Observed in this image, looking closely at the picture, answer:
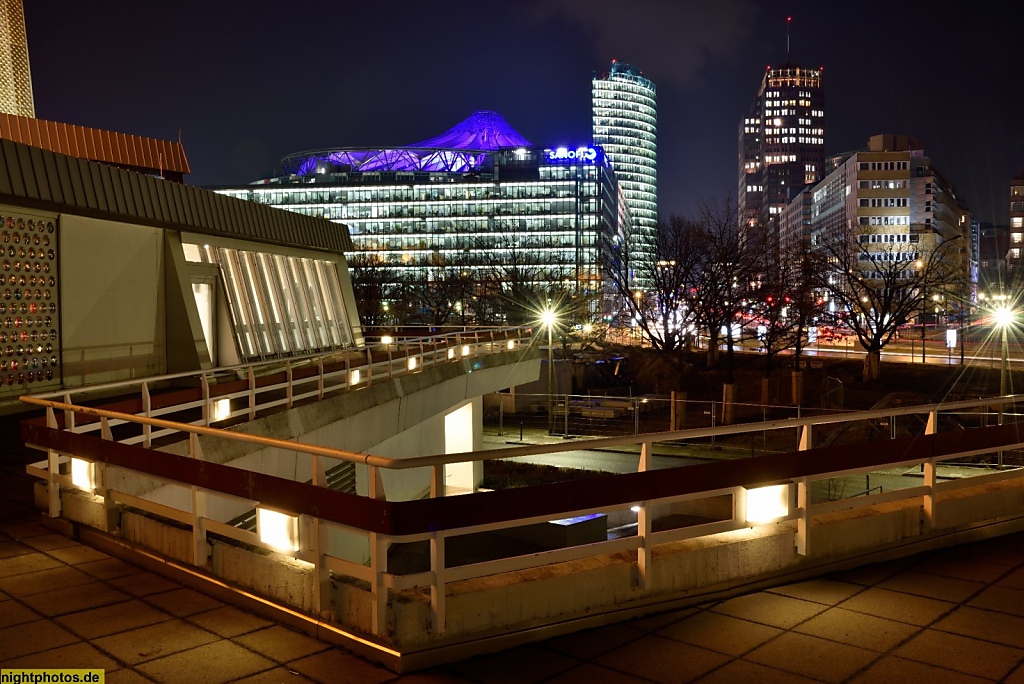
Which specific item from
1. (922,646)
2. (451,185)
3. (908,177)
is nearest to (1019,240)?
(908,177)

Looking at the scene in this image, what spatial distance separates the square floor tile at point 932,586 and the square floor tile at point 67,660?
571 centimetres

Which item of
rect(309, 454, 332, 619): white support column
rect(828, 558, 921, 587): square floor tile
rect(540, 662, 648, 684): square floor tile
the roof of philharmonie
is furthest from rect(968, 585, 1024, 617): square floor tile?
the roof of philharmonie

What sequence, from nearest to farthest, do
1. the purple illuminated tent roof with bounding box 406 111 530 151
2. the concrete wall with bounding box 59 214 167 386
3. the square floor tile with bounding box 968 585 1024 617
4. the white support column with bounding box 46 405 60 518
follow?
the square floor tile with bounding box 968 585 1024 617, the white support column with bounding box 46 405 60 518, the concrete wall with bounding box 59 214 167 386, the purple illuminated tent roof with bounding box 406 111 530 151

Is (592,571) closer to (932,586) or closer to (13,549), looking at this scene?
(932,586)

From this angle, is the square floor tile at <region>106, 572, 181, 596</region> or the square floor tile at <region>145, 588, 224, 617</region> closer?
the square floor tile at <region>145, 588, 224, 617</region>

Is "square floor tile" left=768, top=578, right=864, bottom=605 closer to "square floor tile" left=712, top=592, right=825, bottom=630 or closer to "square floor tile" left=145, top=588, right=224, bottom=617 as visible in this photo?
"square floor tile" left=712, top=592, right=825, bottom=630

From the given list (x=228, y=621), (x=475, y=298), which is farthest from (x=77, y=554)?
(x=475, y=298)

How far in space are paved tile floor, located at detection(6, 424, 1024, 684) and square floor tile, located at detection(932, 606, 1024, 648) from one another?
0.01 meters

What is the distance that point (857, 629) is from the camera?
593cm

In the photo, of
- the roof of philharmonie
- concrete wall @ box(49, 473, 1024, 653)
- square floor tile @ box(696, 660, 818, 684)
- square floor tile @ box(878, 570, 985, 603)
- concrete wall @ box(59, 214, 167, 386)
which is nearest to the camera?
square floor tile @ box(696, 660, 818, 684)

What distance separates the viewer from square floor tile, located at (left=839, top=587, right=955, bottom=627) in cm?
618

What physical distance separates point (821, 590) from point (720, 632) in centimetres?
140

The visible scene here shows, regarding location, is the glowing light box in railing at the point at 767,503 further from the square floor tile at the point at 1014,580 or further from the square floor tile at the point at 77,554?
the square floor tile at the point at 77,554

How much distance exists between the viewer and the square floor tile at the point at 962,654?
17.2 ft
